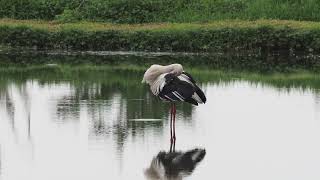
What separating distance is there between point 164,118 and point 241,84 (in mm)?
5169

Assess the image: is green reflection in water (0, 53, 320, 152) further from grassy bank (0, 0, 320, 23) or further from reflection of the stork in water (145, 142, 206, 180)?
grassy bank (0, 0, 320, 23)

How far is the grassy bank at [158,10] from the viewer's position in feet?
96.3

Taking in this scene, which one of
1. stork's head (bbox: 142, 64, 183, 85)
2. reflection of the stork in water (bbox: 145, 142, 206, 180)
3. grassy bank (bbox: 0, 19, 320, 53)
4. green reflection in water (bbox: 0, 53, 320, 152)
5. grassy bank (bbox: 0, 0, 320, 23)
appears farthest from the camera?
grassy bank (bbox: 0, 0, 320, 23)

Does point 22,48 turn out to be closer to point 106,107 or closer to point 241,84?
point 241,84

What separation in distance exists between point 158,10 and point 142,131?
19.8 m

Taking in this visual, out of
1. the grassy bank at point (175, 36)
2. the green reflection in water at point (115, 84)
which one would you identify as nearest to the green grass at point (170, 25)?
the grassy bank at point (175, 36)

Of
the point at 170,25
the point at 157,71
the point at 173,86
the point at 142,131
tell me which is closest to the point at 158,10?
the point at 170,25

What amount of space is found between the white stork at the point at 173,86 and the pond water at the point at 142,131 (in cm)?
48

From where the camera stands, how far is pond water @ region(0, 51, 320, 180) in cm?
893

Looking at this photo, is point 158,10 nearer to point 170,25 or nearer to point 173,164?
point 170,25

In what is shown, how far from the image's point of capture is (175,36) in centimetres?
2588

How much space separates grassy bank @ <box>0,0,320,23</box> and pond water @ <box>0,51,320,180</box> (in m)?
12.7

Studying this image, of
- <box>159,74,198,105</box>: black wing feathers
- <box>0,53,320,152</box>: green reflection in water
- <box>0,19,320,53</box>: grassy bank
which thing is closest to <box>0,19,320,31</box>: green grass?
<box>0,19,320,53</box>: grassy bank

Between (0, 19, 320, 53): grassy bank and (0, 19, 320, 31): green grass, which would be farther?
(0, 19, 320, 31): green grass
